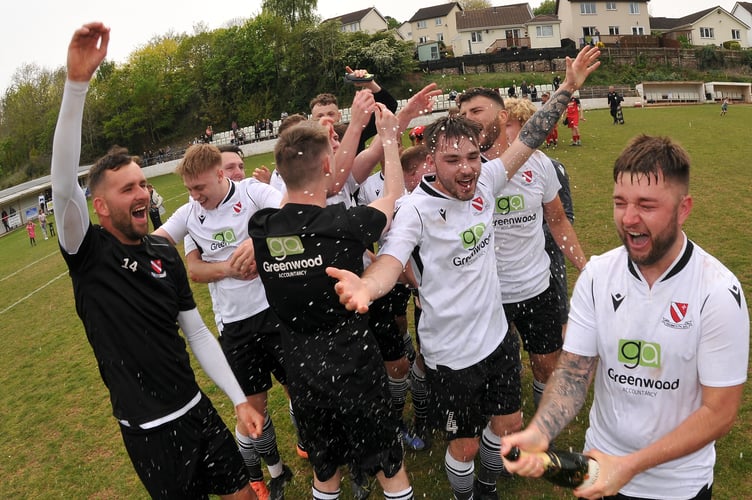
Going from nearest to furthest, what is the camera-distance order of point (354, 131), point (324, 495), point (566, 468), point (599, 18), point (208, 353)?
point (566, 468) → point (324, 495) → point (208, 353) → point (354, 131) → point (599, 18)

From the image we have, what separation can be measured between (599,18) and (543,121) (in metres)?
72.8

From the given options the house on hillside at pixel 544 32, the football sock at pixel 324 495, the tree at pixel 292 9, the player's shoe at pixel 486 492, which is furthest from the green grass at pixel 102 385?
the tree at pixel 292 9

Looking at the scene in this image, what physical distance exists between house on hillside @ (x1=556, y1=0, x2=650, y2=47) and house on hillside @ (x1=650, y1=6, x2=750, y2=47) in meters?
5.60

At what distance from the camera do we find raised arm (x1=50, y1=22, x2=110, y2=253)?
267 cm

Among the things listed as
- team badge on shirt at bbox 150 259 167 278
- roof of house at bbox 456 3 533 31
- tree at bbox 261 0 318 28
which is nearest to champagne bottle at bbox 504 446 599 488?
team badge on shirt at bbox 150 259 167 278

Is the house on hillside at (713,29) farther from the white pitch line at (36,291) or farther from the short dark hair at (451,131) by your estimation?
the short dark hair at (451,131)

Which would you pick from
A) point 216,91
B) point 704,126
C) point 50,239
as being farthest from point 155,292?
point 216,91

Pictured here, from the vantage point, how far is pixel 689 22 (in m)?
74.2

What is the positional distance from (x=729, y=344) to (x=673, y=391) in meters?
0.34

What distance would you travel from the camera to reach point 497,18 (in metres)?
70.8

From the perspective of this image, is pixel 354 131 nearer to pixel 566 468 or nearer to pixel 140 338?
pixel 140 338

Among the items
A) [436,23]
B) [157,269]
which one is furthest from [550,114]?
[436,23]

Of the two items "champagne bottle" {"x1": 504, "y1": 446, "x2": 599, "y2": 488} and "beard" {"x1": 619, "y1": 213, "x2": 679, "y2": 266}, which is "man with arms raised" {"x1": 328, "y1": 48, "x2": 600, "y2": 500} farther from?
"champagne bottle" {"x1": 504, "y1": 446, "x2": 599, "y2": 488}

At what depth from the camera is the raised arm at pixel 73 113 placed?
2674 millimetres
